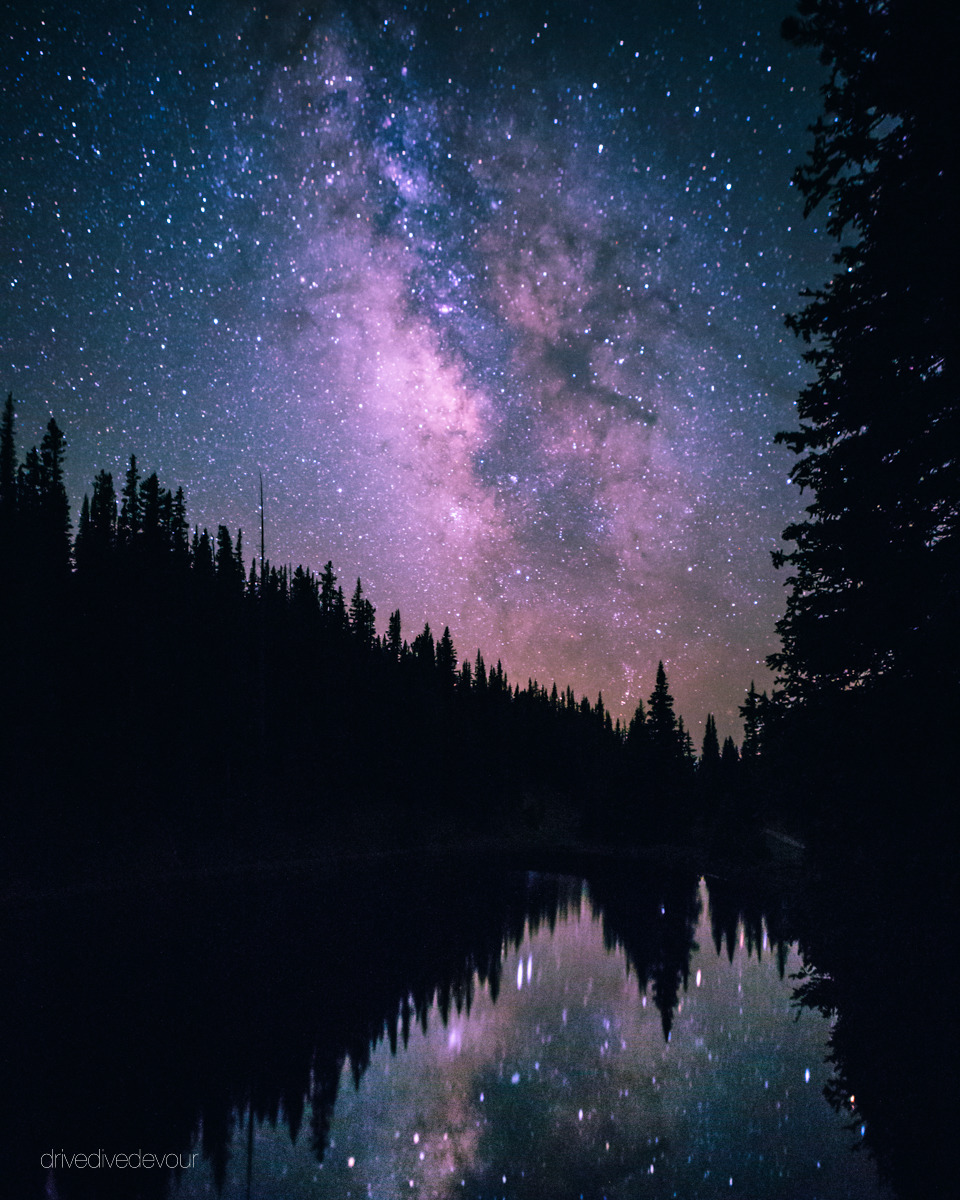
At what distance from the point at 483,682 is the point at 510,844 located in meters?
32.1

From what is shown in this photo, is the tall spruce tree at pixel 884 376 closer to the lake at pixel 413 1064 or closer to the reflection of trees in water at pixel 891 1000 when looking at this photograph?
the reflection of trees in water at pixel 891 1000

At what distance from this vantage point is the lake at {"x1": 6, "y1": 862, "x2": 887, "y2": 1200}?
22.1 feet

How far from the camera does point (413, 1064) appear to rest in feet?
31.6

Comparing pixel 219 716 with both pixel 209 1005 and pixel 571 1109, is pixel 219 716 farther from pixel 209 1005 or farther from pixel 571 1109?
pixel 571 1109

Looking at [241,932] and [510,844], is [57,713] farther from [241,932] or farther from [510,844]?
[510,844]

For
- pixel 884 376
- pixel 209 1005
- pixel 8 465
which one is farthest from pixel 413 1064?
pixel 8 465

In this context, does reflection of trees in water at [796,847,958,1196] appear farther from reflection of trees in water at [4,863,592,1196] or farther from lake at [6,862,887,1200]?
reflection of trees in water at [4,863,592,1196]

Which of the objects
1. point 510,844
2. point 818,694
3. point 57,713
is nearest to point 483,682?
point 510,844

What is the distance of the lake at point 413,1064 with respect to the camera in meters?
6.73

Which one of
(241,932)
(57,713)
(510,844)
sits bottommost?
(510,844)

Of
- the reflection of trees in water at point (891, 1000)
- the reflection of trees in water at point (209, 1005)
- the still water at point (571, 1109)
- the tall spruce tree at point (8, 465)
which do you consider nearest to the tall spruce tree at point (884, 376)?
the reflection of trees in water at point (891, 1000)

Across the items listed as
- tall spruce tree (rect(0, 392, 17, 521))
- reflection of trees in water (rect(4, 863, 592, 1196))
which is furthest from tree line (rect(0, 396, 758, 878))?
reflection of trees in water (rect(4, 863, 592, 1196))

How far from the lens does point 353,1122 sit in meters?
7.79

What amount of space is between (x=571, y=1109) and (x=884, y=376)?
11141 mm
